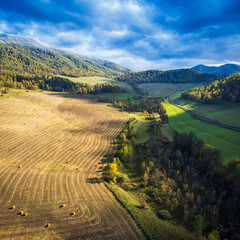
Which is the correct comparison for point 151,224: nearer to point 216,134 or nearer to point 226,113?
point 216,134

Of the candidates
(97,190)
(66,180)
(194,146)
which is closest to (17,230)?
(66,180)

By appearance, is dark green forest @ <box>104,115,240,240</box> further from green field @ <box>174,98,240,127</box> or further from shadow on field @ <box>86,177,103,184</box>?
green field @ <box>174,98,240,127</box>

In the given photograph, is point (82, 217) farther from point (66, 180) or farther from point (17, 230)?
point (66, 180)

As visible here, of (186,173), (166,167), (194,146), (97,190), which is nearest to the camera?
(97,190)

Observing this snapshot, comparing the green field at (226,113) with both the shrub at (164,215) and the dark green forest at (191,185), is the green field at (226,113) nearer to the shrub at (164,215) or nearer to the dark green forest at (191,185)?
the dark green forest at (191,185)

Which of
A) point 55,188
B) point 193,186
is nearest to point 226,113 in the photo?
point 193,186

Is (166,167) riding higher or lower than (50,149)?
lower
